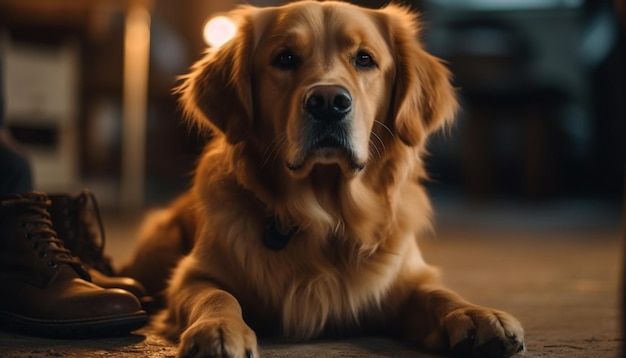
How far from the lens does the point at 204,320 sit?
1.25 metres

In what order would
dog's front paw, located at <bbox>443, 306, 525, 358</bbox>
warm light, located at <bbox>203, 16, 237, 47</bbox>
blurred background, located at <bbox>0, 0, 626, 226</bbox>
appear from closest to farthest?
dog's front paw, located at <bbox>443, 306, 525, 358</bbox>
warm light, located at <bbox>203, 16, 237, 47</bbox>
blurred background, located at <bbox>0, 0, 626, 226</bbox>

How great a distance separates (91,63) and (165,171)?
1.83 metres

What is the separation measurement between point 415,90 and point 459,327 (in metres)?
0.67

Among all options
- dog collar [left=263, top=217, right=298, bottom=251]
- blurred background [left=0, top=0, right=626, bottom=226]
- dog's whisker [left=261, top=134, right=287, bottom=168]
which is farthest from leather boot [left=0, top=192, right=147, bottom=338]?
blurred background [left=0, top=0, right=626, bottom=226]

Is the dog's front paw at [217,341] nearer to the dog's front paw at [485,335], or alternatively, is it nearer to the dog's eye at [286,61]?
the dog's front paw at [485,335]

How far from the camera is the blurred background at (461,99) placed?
4.81 m

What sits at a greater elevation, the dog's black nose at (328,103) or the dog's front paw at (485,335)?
the dog's black nose at (328,103)

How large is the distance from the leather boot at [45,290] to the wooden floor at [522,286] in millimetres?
33

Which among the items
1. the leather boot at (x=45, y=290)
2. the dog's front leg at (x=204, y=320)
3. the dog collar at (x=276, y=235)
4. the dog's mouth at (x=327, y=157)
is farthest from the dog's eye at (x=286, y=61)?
the leather boot at (x=45, y=290)

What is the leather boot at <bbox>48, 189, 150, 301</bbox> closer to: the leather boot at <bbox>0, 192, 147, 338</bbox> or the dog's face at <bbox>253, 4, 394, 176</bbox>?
the leather boot at <bbox>0, 192, 147, 338</bbox>

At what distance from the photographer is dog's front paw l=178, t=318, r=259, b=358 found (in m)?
1.16

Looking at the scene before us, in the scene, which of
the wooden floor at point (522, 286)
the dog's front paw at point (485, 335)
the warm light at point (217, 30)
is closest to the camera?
the dog's front paw at point (485, 335)

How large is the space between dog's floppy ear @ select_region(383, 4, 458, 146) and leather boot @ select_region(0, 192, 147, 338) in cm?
76

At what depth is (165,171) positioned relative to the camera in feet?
26.1
